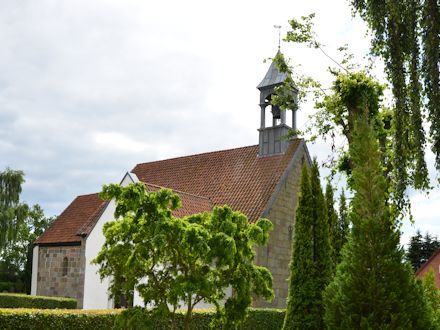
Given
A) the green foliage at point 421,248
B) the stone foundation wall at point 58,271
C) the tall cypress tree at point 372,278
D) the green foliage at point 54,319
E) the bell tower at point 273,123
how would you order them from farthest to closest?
the green foliage at point 421,248 < the stone foundation wall at point 58,271 < the bell tower at point 273,123 < the green foliage at point 54,319 < the tall cypress tree at point 372,278

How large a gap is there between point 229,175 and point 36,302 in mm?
9277

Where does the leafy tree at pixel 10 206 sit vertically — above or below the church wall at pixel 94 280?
above

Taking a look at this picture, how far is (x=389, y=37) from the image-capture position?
947cm

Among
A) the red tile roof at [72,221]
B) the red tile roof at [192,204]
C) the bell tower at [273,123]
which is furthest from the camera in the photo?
the red tile roof at [72,221]

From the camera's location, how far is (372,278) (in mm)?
6863

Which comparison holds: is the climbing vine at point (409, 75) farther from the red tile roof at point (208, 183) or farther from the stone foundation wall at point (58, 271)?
the stone foundation wall at point (58, 271)

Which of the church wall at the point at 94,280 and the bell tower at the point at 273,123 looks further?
the bell tower at the point at 273,123

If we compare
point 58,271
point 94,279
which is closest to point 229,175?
point 94,279

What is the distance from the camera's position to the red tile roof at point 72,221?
24203mm

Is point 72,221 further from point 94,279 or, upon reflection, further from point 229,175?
point 229,175

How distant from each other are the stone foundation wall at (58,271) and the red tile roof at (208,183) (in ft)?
1.59

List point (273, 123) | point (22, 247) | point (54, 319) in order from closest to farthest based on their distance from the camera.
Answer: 1. point (54, 319)
2. point (273, 123)
3. point (22, 247)

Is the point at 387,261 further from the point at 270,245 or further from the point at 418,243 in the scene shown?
the point at 418,243

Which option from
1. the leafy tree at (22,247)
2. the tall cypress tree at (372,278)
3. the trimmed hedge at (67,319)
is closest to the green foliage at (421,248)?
the leafy tree at (22,247)
